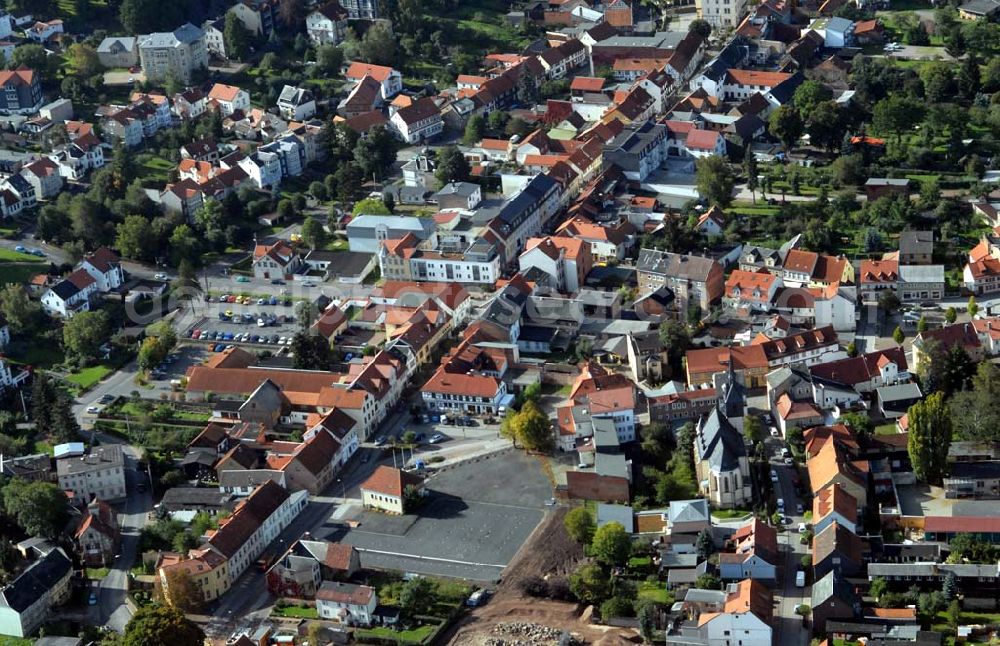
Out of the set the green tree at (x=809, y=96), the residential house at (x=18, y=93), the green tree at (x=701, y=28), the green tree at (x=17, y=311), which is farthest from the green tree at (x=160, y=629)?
the green tree at (x=701, y=28)

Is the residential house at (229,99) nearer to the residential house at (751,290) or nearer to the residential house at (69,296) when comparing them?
the residential house at (69,296)

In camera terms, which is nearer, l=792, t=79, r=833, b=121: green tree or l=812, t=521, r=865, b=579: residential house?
l=812, t=521, r=865, b=579: residential house

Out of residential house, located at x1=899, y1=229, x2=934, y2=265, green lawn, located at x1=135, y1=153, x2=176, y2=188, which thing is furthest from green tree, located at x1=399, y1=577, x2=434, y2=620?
green lawn, located at x1=135, y1=153, x2=176, y2=188

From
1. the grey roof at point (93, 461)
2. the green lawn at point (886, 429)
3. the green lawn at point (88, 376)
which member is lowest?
the green lawn at point (886, 429)

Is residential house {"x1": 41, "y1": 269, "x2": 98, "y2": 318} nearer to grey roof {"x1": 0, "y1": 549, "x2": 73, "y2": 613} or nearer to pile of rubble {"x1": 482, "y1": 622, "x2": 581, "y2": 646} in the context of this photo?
grey roof {"x1": 0, "y1": 549, "x2": 73, "y2": 613}

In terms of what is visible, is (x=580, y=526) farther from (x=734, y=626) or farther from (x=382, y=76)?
(x=382, y=76)

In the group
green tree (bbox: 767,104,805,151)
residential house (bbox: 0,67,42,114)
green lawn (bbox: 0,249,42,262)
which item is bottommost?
green lawn (bbox: 0,249,42,262)
